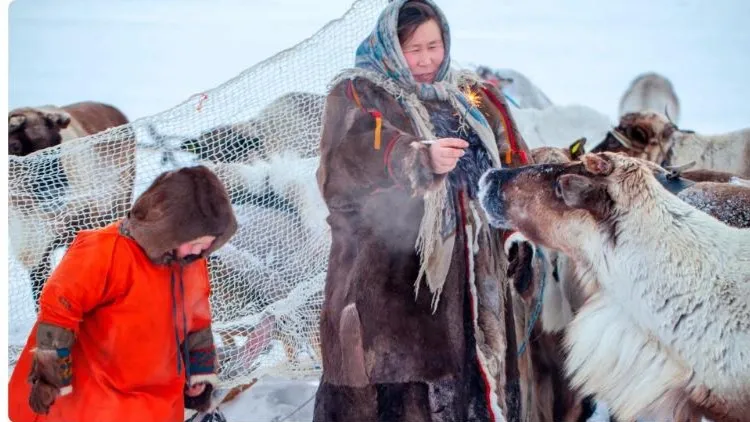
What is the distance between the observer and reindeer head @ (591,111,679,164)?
157 inches

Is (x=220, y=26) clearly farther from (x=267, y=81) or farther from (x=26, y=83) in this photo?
(x=26, y=83)

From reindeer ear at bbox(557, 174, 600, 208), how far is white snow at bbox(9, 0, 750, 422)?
1.77 ft

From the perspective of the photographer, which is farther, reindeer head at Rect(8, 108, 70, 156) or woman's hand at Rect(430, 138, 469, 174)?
reindeer head at Rect(8, 108, 70, 156)

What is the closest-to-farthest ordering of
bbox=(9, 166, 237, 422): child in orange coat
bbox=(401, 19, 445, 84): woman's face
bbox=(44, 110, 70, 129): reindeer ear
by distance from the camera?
1. bbox=(9, 166, 237, 422): child in orange coat
2. bbox=(401, 19, 445, 84): woman's face
3. bbox=(44, 110, 70, 129): reindeer ear

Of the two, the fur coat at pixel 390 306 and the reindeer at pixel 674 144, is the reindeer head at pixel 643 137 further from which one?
the fur coat at pixel 390 306

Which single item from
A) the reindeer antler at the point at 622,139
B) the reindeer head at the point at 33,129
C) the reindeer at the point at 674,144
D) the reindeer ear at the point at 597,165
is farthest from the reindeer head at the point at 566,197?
the reindeer antler at the point at 622,139

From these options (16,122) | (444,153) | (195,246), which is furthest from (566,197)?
(16,122)

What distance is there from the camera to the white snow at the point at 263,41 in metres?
2.23

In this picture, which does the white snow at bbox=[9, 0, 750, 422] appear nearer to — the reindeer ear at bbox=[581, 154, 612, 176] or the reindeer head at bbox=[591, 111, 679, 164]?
Answer: the reindeer ear at bbox=[581, 154, 612, 176]

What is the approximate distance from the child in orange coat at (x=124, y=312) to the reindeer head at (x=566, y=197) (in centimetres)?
67

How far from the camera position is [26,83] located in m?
2.17

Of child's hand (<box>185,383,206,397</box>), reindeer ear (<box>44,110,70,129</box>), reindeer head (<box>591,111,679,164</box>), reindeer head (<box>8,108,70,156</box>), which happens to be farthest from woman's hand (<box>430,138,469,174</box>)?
reindeer head (<box>591,111,679,164</box>)

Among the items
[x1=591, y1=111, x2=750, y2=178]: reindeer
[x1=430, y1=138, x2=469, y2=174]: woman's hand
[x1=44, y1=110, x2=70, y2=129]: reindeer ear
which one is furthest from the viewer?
[x1=591, y1=111, x2=750, y2=178]: reindeer

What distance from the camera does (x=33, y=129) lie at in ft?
9.74
